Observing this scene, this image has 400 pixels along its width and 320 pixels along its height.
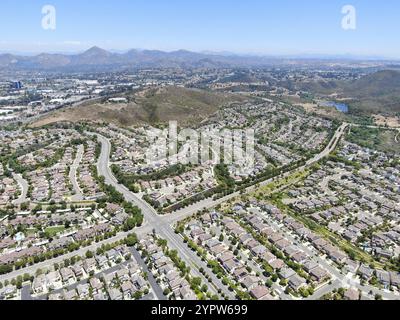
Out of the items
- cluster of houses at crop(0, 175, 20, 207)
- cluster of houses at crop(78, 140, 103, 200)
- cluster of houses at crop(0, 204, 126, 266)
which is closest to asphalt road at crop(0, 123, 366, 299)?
cluster of houses at crop(0, 204, 126, 266)

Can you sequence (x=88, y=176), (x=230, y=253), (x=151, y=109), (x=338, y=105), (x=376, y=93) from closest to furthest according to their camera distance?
1. (x=230, y=253)
2. (x=88, y=176)
3. (x=151, y=109)
4. (x=338, y=105)
5. (x=376, y=93)

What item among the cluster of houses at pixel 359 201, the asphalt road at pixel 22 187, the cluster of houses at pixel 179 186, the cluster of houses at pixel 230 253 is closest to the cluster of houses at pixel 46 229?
the asphalt road at pixel 22 187

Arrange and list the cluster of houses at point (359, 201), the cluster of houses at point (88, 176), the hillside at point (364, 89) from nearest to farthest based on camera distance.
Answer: the cluster of houses at point (359, 201)
the cluster of houses at point (88, 176)
the hillside at point (364, 89)

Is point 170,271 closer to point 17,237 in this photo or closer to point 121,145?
point 17,237

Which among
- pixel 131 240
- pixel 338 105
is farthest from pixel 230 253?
pixel 338 105

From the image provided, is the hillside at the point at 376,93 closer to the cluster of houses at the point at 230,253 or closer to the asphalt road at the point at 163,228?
the asphalt road at the point at 163,228

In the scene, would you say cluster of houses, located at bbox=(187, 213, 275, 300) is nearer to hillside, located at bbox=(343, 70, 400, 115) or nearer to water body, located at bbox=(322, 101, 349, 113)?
hillside, located at bbox=(343, 70, 400, 115)

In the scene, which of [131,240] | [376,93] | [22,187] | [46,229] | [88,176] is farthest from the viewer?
[376,93]

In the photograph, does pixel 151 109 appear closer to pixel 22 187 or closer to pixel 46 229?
pixel 22 187

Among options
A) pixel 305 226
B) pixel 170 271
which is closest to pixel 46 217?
pixel 170 271
